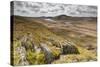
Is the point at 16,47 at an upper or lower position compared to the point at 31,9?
lower

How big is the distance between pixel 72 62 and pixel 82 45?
270 millimetres

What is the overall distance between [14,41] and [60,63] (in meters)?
0.67

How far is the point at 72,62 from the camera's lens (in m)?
2.70

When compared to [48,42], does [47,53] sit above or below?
below

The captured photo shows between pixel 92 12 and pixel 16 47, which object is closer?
pixel 16 47

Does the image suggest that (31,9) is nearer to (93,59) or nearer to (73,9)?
(73,9)

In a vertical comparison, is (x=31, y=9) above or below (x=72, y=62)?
above

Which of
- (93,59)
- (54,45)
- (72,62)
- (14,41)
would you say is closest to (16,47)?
(14,41)

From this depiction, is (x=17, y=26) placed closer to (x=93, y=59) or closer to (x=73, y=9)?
(x=73, y=9)

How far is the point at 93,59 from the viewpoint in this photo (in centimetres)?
279
